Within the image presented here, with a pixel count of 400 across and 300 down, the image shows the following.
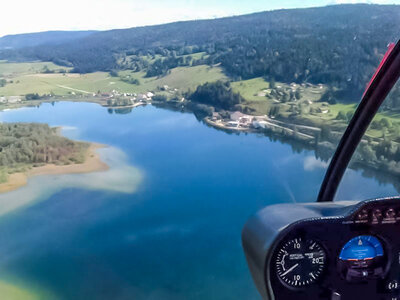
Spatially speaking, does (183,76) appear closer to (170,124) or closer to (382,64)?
(170,124)

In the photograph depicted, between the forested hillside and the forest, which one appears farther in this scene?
the forest

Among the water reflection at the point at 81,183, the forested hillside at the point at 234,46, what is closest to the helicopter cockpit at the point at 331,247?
the forested hillside at the point at 234,46

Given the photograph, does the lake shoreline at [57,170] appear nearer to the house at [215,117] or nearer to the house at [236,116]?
the house at [215,117]

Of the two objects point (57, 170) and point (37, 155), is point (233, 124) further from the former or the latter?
point (37, 155)

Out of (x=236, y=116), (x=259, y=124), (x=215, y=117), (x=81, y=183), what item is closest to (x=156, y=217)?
(x=81, y=183)

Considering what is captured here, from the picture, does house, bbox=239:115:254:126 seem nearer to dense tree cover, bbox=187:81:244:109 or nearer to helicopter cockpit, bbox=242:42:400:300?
dense tree cover, bbox=187:81:244:109

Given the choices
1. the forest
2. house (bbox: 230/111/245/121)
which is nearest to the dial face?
house (bbox: 230/111/245/121)
